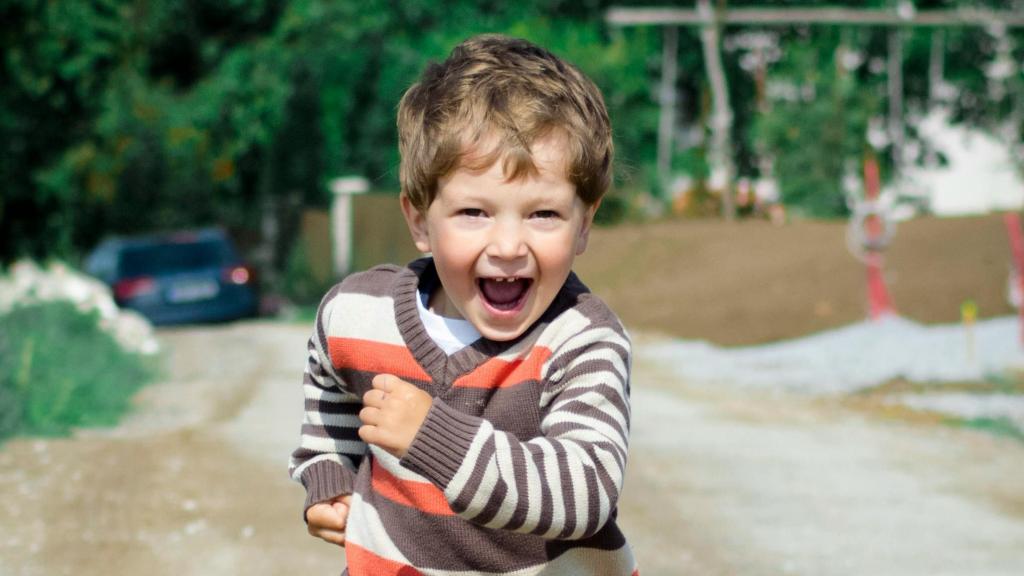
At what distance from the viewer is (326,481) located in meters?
2.48

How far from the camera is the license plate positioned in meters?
17.8

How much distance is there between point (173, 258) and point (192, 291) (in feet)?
2.14

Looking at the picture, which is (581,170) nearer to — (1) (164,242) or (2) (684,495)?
(2) (684,495)

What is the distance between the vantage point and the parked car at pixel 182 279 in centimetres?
1772

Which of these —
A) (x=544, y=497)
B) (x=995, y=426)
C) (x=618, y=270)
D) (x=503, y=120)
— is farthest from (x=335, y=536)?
(x=618, y=270)

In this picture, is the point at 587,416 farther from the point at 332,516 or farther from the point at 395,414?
the point at 332,516

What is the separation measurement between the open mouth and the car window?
1636cm

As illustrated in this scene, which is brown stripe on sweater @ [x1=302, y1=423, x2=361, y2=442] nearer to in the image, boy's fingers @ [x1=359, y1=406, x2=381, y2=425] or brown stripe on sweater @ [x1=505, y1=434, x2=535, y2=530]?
boy's fingers @ [x1=359, y1=406, x2=381, y2=425]

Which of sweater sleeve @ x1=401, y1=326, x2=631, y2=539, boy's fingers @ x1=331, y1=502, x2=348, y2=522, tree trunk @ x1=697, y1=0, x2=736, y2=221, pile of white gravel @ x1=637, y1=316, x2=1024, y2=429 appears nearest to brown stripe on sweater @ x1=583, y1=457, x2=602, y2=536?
sweater sleeve @ x1=401, y1=326, x2=631, y2=539

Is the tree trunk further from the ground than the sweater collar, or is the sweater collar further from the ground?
the sweater collar

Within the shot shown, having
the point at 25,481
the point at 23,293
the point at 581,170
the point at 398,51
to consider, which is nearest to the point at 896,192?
the point at 398,51

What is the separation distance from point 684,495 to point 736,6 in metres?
31.1

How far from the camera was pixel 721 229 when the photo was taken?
2008 centimetres

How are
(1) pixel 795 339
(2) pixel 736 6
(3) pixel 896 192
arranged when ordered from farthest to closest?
(2) pixel 736 6 → (3) pixel 896 192 → (1) pixel 795 339
